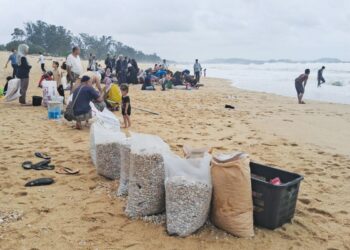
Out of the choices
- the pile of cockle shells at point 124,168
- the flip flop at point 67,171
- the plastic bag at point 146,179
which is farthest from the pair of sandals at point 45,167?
the plastic bag at point 146,179

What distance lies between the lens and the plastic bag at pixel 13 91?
30.8 ft

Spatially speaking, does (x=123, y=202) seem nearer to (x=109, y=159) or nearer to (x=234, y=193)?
(x=109, y=159)

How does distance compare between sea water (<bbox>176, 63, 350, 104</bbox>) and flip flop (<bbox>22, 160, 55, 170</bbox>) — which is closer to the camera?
flip flop (<bbox>22, 160, 55, 170</bbox>)

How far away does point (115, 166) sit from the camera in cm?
402

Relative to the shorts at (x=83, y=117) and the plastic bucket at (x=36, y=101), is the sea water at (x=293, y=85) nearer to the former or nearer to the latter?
the shorts at (x=83, y=117)

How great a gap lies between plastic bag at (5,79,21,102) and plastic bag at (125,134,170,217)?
758 centimetres

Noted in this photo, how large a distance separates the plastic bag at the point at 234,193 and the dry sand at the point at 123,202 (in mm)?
114

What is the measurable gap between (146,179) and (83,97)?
3999mm

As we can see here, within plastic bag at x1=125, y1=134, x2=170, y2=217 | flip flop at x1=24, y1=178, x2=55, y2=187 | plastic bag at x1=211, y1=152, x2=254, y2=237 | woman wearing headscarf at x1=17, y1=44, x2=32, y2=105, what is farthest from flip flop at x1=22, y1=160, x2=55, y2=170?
woman wearing headscarf at x1=17, y1=44, x2=32, y2=105

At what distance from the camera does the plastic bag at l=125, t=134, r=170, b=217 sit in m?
3.02

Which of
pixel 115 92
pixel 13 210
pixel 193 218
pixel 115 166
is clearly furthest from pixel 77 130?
pixel 193 218

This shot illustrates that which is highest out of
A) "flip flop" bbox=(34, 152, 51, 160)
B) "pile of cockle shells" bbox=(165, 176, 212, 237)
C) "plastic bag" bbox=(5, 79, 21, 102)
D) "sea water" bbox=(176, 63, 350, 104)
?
"sea water" bbox=(176, 63, 350, 104)

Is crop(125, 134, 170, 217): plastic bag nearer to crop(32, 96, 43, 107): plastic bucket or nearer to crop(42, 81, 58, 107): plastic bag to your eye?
crop(42, 81, 58, 107): plastic bag

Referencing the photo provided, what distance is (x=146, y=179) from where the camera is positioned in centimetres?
304
